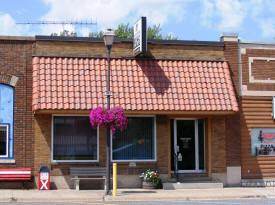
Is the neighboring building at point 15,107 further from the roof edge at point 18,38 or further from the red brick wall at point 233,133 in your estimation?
the red brick wall at point 233,133

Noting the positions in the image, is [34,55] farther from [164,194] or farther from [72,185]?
[164,194]

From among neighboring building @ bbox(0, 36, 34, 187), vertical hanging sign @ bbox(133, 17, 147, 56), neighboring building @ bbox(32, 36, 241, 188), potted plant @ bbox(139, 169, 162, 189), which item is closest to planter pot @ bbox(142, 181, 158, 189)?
potted plant @ bbox(139, 169, 162, 189)

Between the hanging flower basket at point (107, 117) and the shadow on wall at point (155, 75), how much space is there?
2507 mm

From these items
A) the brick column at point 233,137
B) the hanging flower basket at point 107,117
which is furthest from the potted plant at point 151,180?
the brick column at point 233,137

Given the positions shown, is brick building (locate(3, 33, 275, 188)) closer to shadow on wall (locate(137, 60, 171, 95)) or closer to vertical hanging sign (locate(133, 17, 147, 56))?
shadow on wall (locate(137, 60, 171, 95))

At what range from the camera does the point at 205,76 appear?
17984mm

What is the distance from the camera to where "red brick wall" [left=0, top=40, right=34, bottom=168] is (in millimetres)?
16656

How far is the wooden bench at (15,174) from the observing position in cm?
1608

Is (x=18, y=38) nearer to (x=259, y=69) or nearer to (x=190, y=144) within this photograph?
(x=190, y=144)

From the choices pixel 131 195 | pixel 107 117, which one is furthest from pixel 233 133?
pixel 107 117

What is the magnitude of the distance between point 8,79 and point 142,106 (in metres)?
4.94

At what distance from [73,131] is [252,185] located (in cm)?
732

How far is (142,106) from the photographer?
1662 cm

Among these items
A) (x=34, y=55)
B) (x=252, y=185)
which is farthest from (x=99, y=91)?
(x=252, y=185)
